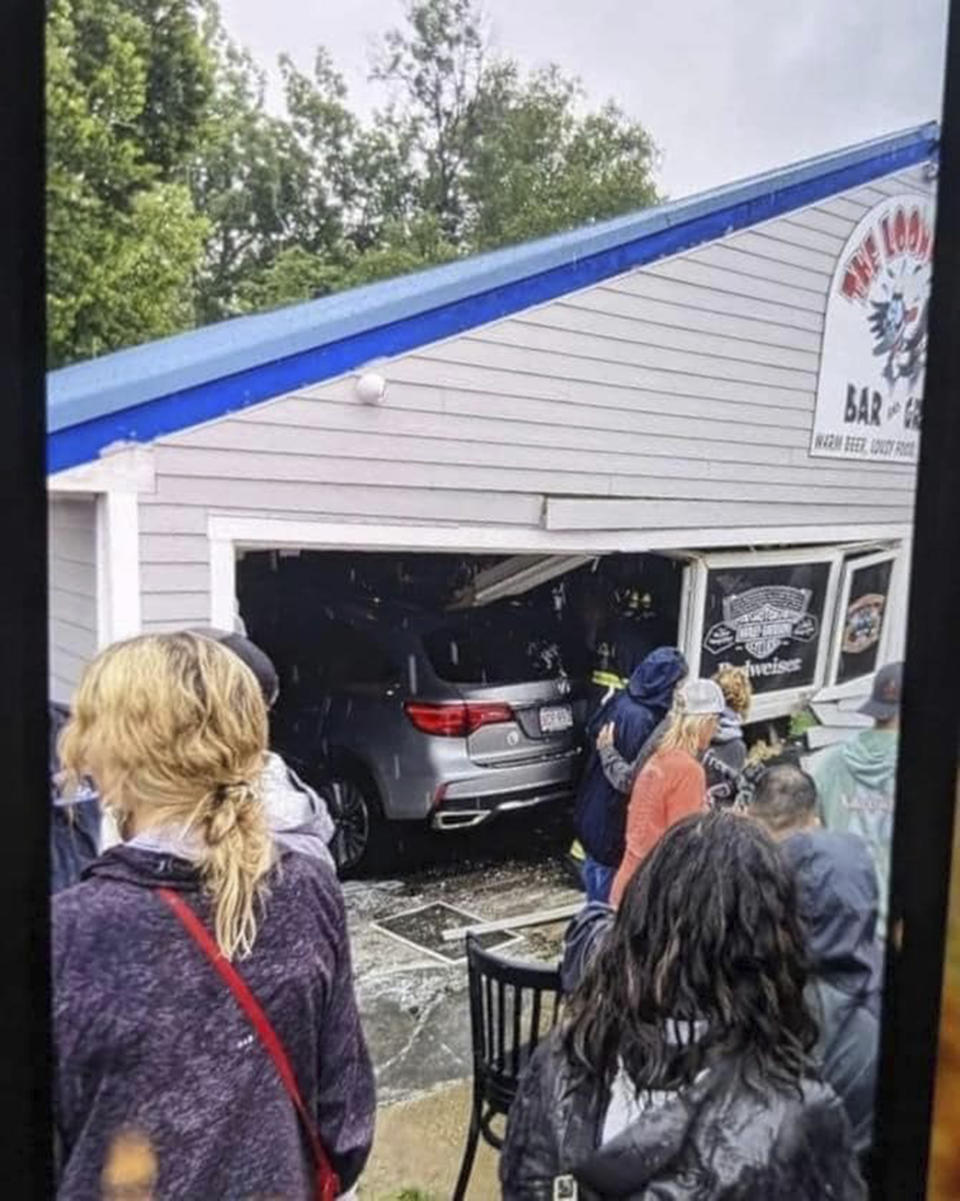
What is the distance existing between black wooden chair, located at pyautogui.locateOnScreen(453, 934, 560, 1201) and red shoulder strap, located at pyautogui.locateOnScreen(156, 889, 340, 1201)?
5.9 inches

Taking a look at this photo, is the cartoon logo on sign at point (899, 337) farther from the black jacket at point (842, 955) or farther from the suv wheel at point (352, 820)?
the suv wheel at point (352, 820)

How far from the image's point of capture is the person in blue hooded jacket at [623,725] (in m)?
1.10

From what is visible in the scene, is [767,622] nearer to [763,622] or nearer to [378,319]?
[763,622]

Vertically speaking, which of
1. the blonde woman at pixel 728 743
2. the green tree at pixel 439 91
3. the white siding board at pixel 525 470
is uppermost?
the green tree at pixel 439 91

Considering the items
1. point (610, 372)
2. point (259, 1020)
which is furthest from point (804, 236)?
point (259, 1020)

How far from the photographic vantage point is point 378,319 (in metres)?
0.95

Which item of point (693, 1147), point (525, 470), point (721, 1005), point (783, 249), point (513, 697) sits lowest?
point (693, 1147)

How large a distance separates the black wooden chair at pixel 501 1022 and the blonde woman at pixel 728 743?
25 cm

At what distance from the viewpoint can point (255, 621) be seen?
948 millimetres

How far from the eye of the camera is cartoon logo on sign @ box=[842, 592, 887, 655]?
3.57 ft

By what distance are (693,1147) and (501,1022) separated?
0.21 metres

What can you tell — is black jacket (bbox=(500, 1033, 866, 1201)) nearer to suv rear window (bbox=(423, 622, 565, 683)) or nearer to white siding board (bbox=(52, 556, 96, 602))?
suv rear window (bbox=(423, 622, 565, 683))

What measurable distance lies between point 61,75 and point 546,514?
55 centimetres

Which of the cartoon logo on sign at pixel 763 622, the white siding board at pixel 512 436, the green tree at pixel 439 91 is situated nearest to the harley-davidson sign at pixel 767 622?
the cartoon logo on sign at pixel 763 622
